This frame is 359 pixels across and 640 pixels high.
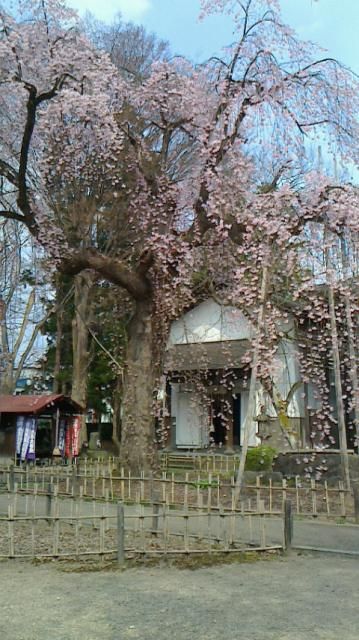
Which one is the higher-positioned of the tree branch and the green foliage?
the tree branch

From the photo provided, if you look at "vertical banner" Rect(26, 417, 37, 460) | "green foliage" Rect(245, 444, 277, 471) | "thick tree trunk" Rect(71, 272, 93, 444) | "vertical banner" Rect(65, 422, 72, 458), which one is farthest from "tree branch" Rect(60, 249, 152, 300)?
"thick tree trunk" Rect(71, 272, 93, 444)

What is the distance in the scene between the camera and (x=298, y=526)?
30.9 ft

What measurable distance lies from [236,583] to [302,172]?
9825 mm

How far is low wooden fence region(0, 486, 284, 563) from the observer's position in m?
6.76

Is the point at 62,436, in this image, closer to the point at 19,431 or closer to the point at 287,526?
the point at 19,431

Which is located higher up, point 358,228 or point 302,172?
point 302,172

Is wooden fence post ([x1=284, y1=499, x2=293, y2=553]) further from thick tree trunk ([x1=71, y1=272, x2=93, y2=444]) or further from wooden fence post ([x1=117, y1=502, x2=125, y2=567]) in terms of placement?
thick tree trunk ([x1=71, y1=272, x2=93, y2=444])

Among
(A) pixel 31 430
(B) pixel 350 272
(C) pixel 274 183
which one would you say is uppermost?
(C) pixel 274 183

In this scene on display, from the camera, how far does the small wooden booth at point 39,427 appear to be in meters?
19.4

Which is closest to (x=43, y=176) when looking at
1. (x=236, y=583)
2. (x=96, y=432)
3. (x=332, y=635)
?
(x=236, y=583)

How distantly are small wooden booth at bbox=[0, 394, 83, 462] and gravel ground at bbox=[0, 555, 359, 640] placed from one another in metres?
12.9

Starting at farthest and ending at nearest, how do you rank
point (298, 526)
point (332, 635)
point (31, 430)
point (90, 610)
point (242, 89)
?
point (31, 430) < point (242, 89) < point (298, 526) < point (90, 610) < point (332, 635)

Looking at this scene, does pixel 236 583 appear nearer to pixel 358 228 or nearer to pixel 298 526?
pixel 298 526

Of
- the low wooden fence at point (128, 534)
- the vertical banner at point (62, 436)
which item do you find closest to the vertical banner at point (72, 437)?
the vertical banner at point (62, 436)
